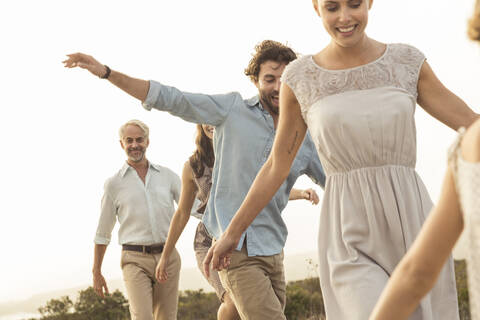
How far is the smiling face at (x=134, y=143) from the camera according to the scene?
906 centimetres

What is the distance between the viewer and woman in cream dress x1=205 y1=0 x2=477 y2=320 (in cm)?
355

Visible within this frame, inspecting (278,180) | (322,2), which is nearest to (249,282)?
(278,180)

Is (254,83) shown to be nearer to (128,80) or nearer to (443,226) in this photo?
(128,80)

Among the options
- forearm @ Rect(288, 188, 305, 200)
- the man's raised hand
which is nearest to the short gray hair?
forearm @ Rect(288, 188, 305, 200)

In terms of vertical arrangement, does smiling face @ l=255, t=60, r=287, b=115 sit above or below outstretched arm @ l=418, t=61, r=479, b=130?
above

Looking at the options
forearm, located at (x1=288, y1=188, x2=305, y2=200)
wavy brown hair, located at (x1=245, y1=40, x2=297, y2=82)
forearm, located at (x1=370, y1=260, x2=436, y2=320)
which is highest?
wavy brown hair, located at (x1=245, y1=40, x2=297, y2=82)

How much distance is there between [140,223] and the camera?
8.81 metres

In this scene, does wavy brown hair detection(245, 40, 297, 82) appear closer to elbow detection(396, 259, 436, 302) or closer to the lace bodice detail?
the lace bodice detail

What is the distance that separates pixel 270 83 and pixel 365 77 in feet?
5.64

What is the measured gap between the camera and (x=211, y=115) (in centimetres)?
530

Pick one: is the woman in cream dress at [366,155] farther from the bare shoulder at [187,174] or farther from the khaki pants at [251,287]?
the bare shoulder at [187,174]

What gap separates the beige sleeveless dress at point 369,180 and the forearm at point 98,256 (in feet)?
19.4

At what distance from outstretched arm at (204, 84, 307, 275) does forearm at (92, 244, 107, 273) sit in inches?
221

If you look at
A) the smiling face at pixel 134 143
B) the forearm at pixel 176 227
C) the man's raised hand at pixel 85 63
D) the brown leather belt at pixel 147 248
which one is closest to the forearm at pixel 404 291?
the man's raised hand at pixel 85 63
